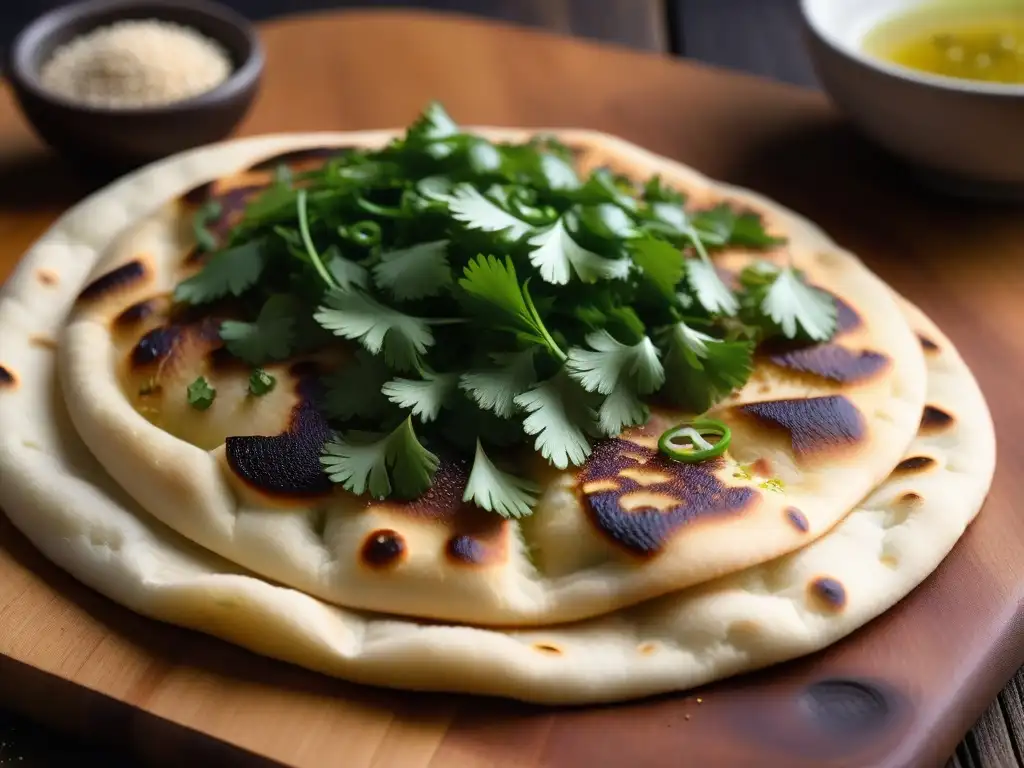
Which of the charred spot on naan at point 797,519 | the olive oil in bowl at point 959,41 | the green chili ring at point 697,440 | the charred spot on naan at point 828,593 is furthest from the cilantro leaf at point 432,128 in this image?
the olive oil in bowl at point 959,41

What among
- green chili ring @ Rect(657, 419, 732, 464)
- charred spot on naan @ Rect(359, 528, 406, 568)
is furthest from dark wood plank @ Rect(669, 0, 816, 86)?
charred spot on naan @ Rect(359, 528, 406, 568)

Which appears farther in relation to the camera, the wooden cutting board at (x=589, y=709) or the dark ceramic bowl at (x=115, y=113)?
the dark ceramic bowl at (x=115, y=113)

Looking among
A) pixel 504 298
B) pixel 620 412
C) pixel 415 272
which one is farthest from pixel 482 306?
pixel 620 412

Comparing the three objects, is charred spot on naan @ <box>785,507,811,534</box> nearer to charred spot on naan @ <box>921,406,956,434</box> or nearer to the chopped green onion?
charred spot on naan @ <box>921,406,956,434</box>

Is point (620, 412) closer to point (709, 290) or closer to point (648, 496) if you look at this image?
point (648, 496)

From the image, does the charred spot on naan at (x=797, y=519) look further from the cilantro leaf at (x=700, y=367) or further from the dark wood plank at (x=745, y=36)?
the dark wood plank at (x=745, y=36)

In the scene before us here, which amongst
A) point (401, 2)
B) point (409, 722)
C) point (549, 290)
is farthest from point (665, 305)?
point (401, 2)

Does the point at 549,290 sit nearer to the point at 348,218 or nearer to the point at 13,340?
the point at 348,218
